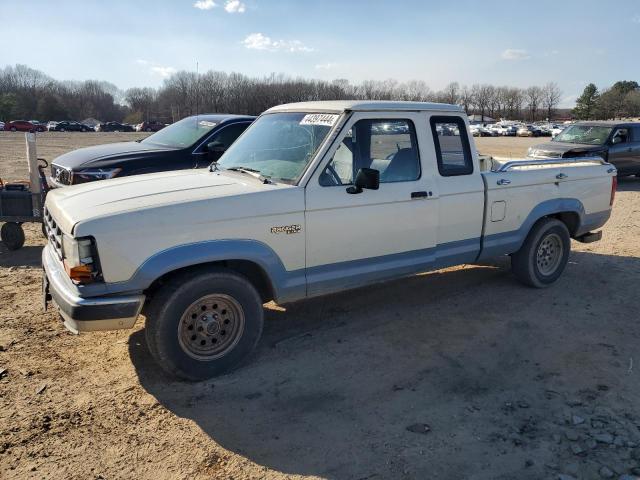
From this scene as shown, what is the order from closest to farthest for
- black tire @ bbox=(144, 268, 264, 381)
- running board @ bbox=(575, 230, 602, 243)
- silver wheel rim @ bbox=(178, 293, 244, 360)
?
black tire @ bbox=(144, 268, 264, 381)
silver wheel rim @ bbox=(178, 293, 244, 360)
running board @ bbox=(575, 230, 602, 243)

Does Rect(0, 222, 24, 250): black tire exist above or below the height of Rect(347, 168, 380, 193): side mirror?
below

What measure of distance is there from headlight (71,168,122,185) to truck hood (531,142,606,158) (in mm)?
11626

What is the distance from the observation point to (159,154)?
7398 mm

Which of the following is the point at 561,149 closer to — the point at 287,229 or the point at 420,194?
the point at 420,194

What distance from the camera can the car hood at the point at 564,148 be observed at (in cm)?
1415

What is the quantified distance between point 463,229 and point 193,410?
3154mm

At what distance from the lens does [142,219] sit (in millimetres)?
3498

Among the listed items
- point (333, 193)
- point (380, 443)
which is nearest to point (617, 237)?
point (333, 193)

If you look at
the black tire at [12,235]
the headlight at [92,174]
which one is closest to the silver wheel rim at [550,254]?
the headlight at [92,174]

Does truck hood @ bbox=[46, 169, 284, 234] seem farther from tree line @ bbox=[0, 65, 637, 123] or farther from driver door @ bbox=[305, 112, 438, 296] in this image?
tree line @ bbox=[0, 65, 637, 123]

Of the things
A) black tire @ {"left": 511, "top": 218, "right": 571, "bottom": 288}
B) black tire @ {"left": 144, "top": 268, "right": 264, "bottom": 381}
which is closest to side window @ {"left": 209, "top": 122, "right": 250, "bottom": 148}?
black tire @ {"left": 144, "top": 268, "right": 264, "bottom": 381}

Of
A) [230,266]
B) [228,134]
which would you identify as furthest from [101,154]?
[230,266]

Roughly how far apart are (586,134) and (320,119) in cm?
1386

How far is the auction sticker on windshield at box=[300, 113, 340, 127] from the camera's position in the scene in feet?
14.6
